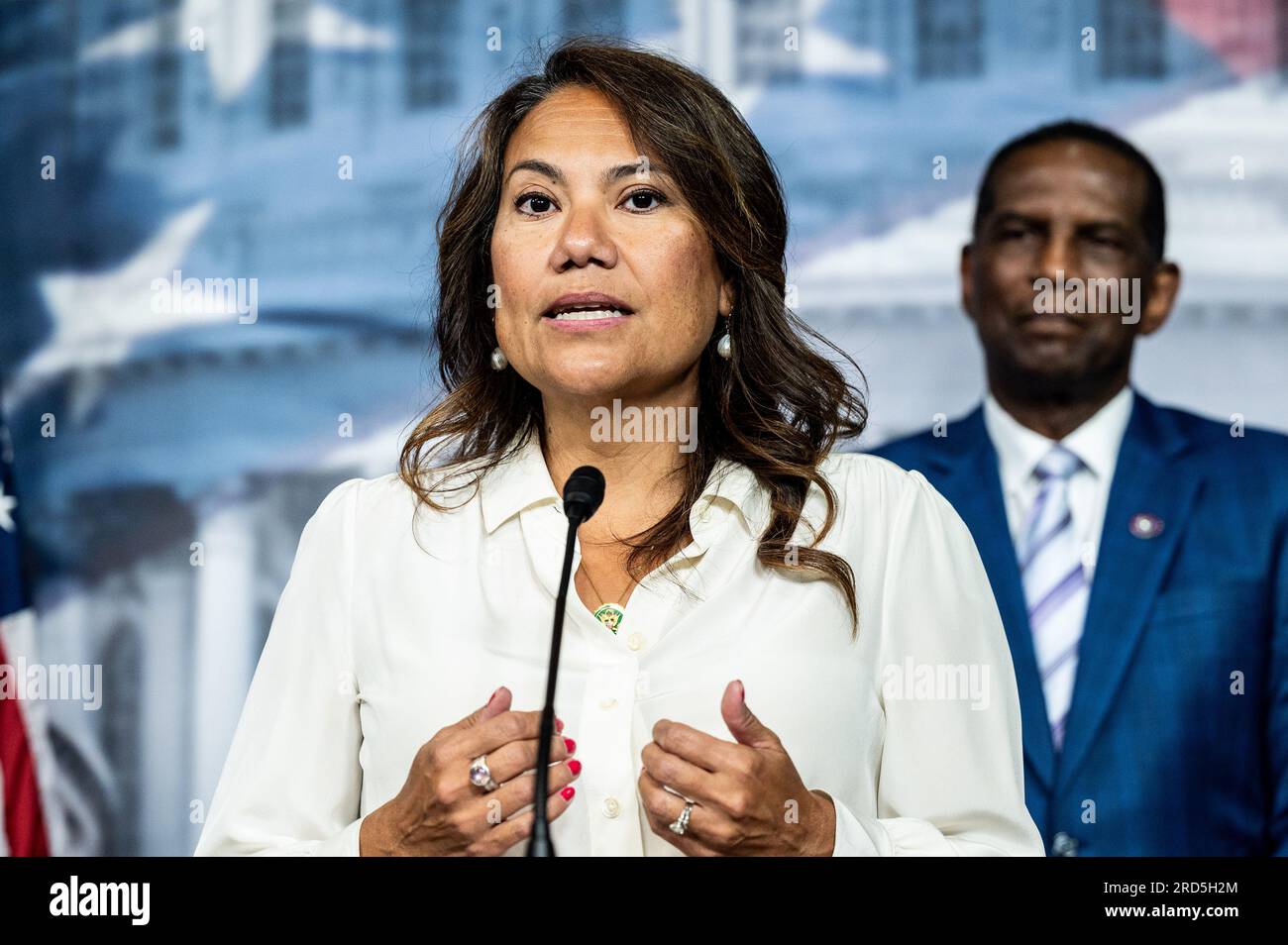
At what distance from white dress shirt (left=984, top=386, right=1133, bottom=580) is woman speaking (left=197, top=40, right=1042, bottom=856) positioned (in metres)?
0.85

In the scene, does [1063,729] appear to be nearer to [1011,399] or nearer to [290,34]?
[1011,399]

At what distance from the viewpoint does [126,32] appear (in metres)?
3.34

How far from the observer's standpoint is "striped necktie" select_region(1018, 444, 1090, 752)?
2.87 metres

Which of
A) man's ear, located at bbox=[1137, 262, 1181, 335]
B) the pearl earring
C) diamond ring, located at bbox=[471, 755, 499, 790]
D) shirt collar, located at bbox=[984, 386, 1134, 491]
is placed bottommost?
diamond ring, located at bbox=[471, 755, 499, 790]

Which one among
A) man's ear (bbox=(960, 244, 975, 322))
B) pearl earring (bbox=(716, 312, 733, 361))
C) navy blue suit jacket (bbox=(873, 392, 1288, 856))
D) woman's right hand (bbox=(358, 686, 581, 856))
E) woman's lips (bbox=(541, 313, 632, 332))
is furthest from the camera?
man's ear (bbox=(960, 244, 975, 322))

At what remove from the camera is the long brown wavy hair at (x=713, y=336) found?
2.16 metres

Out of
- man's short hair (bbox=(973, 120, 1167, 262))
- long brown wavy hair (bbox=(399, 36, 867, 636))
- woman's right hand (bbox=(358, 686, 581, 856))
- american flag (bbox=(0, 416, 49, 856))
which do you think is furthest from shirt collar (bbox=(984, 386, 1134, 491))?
american flag (bbox=(0, 416, 49, 856))

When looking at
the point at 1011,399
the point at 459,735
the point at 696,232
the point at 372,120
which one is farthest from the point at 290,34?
the point at 459,735

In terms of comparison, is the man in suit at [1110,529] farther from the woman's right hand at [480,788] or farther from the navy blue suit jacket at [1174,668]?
the woman's right hand at [480,788]

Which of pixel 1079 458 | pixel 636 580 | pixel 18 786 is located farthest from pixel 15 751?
pixel 1079 458

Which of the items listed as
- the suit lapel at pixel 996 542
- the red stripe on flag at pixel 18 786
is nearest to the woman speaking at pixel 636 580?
the suit lapel at pixel 996 542

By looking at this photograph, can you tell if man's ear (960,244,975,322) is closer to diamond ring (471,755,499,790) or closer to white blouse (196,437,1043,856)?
white blouse (196,437,1043,856)

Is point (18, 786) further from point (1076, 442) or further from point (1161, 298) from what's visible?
point (1161, 298)
